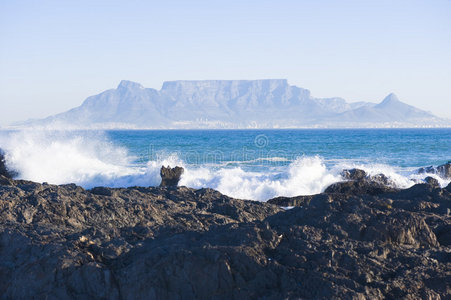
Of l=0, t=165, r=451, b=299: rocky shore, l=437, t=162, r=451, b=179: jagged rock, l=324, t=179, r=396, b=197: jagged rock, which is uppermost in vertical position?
l=0, t=165, r=451, b=299: rocky shore

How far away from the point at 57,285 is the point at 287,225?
2445mm

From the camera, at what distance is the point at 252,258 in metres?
4.70

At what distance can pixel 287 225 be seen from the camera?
5621mm

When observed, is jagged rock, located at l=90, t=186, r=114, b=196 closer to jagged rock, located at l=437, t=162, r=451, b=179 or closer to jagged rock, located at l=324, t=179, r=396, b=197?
jagged rock, located at l=324, t=179, r=396, b=197

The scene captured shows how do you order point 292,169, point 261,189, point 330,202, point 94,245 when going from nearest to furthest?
point 94,245 → point 330,202 → point 261,189 → point 292,169

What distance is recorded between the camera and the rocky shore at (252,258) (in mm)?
4512

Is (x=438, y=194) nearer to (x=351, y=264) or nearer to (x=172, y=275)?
(x=351, y=264)

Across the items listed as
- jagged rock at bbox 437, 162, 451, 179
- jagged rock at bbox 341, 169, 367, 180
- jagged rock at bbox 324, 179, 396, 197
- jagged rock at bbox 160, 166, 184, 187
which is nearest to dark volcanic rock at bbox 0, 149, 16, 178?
jagged rock at bbox 160, 166, 184, 187

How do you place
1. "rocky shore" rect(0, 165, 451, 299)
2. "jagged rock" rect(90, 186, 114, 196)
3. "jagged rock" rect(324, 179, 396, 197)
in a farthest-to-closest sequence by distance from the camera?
"jagged rock" rect(324, 179, 396, 197) → "jagged rock" rect(90, 186, 114, 196) → "rocky shore" rect(0, 165, 451, 299)

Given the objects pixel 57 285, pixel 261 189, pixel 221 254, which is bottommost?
pixel 261 189

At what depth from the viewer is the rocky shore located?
4.51m

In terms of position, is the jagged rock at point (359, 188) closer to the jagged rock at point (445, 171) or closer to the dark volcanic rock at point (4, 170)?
the jagged rock at point (445, 171)

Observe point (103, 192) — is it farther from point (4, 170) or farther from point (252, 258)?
point (4, 170)

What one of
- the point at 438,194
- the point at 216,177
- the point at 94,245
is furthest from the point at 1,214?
the point at 216,177
